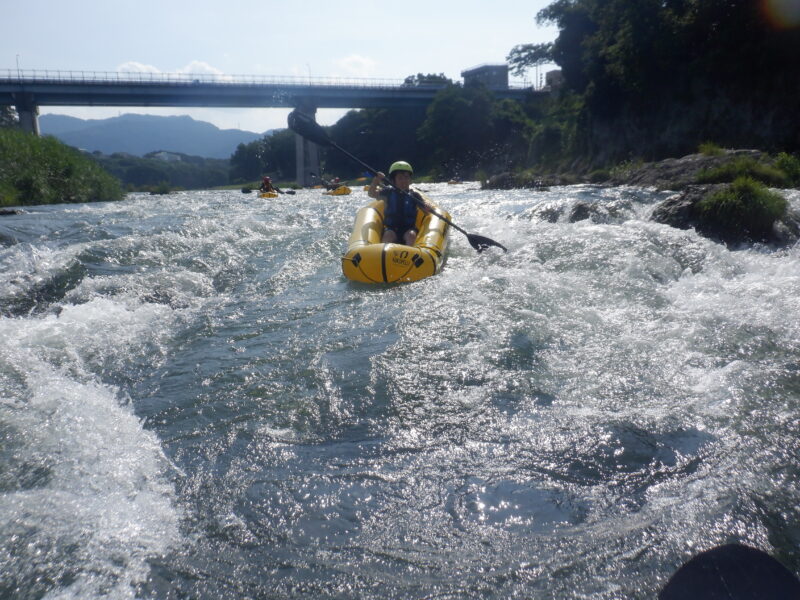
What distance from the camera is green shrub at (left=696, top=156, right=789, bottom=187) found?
10.0 metres

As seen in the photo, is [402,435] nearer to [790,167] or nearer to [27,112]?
[790,167]

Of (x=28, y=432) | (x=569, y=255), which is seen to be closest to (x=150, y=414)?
(x=28, y=432)

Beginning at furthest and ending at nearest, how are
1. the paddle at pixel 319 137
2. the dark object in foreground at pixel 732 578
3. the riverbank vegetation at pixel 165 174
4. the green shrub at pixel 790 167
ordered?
the riverbank vegetation at pixel 165 174
the green shrub at pixel 790 167
the paddle at pixel 319 137
the dark object in foreground at pixel 732 578

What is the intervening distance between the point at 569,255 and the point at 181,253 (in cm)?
457

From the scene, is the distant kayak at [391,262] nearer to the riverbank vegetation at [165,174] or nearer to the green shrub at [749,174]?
the green shrub at [749,174]

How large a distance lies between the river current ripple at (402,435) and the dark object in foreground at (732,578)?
0.05 meters

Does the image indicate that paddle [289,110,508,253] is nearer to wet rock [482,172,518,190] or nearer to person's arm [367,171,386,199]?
person's arm [367,171,386,199]

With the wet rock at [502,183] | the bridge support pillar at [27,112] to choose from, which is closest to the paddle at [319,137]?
the wet rock at [502,183]

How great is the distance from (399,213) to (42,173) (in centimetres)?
1236

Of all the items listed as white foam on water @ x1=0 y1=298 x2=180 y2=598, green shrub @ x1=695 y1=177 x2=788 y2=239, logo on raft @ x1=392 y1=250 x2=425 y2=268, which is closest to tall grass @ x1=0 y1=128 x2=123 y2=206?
logo on raft @ x1=392 y1=250 x2=425 y2=268

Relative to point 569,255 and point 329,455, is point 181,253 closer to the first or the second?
point 569,255

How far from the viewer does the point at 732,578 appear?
1.75 metres

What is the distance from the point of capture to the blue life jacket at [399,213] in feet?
24.8

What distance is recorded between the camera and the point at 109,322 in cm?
441
